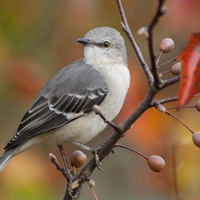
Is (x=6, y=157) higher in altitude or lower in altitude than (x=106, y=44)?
lower

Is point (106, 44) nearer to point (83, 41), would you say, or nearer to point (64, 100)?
point (83, 41)

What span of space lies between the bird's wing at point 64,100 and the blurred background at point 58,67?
2.01 feet

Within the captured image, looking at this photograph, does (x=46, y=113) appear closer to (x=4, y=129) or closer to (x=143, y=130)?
(x=143, y=130)

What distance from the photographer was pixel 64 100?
3805 mm

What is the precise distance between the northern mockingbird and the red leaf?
6.53 feet

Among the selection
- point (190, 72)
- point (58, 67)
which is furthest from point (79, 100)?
point (190, 72)

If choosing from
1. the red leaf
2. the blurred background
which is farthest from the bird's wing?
the red leaf

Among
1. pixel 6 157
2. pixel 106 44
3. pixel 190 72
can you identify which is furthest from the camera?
pixel 106 44

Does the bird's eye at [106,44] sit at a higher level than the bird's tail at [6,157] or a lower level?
higher

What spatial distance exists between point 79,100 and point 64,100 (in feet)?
0.45

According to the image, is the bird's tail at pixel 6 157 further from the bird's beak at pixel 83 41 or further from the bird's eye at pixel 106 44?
the bird's eye at pixel 106 44

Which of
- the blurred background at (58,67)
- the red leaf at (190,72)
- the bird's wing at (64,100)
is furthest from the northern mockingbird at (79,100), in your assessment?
the red leaf at (190,72)

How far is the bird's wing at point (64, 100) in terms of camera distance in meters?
3.71

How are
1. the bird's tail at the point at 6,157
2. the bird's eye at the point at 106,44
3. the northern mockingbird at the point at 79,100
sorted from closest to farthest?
1. the bird's tail at the point at 6,157
2. the northern mockingbird at the point at 79,100
3. the bird's eye at the point at 106,44
